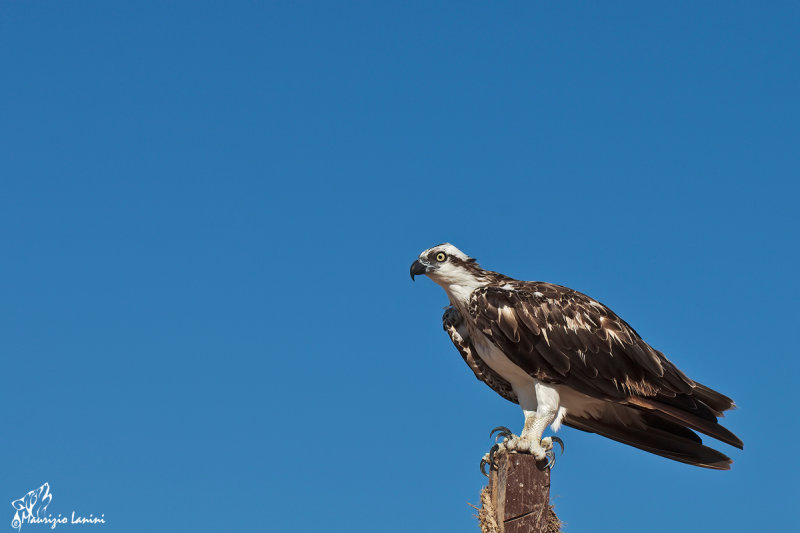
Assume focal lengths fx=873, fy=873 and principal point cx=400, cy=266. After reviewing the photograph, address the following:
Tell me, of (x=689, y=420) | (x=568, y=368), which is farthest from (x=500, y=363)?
(x=689, y=420)

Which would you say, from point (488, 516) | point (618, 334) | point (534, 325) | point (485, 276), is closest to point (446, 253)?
point (485, 276)

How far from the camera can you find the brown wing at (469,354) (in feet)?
31.5

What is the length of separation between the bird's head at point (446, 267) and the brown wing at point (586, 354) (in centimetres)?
34

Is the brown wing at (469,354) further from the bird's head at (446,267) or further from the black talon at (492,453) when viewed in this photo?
the black talon at (492,453)

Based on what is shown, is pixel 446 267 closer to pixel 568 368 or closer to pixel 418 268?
pixel 418 268

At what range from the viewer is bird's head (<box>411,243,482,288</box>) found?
951cm

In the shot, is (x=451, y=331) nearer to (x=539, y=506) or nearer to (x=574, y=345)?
(x=574, y=345)

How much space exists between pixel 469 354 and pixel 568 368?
49.2 inches

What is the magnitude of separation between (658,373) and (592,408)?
2.81ft

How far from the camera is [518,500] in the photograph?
7.98 metres

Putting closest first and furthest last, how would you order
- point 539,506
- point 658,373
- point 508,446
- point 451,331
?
point 539,506 < point 508,446 < point 658,373 < point 451,331

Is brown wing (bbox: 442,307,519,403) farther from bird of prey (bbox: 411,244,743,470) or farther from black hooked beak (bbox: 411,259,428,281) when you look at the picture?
black hooked beak (bbox: 411,259,428,281)

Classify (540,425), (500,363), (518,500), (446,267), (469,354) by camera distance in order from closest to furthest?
(518,500) < (540,425) < (500,363) < (446,267) < (469,354)

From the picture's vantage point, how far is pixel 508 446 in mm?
8656
